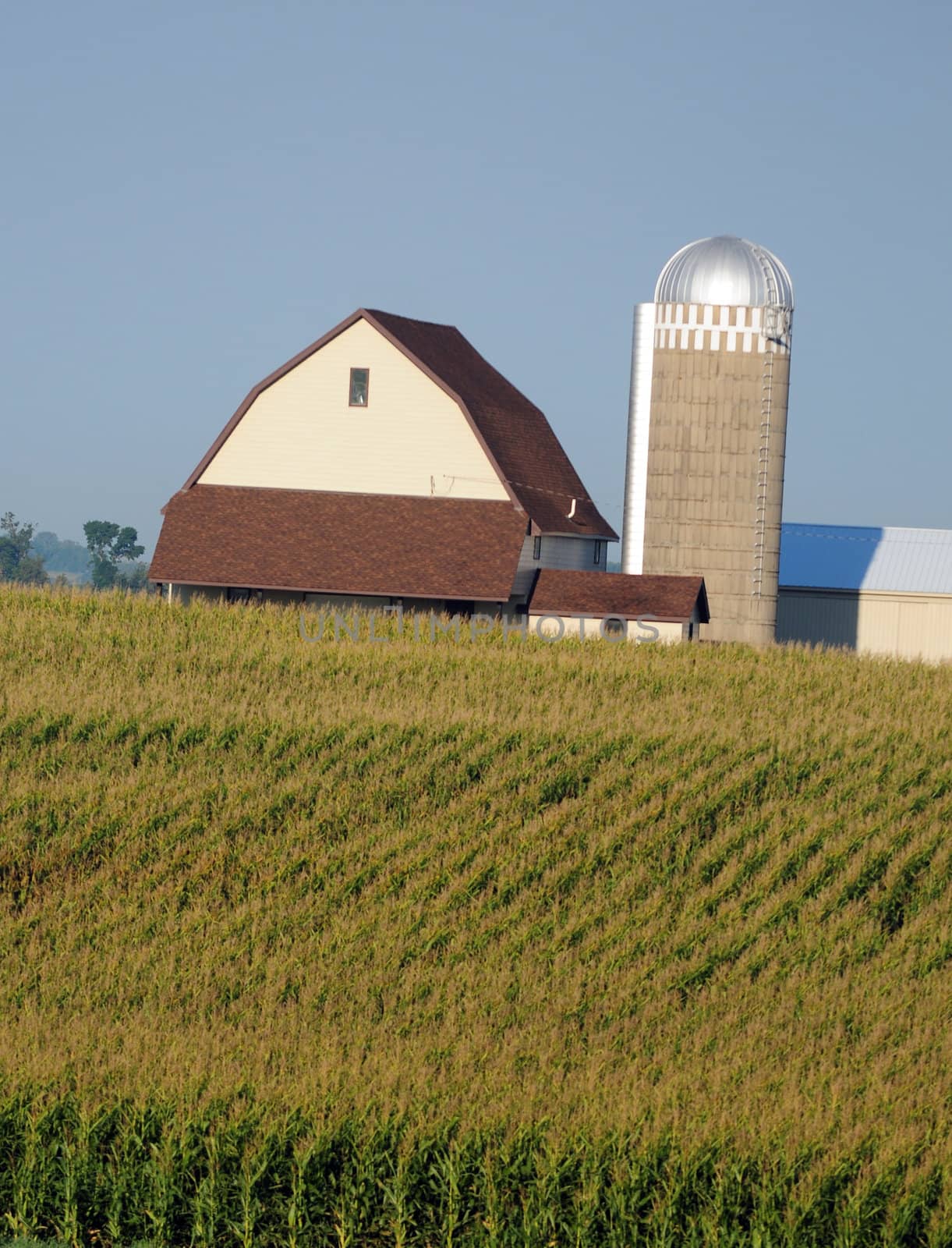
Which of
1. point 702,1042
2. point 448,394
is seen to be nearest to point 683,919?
point 702,1042

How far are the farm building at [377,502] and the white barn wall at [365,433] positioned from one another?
0.14 feet

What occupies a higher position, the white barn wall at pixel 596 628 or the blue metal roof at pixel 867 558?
the blue metal roof at pixel 867 558

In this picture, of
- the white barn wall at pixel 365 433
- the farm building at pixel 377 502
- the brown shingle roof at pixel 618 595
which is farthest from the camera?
the white barn wall at pixel 365 433

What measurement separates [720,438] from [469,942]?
25592mm

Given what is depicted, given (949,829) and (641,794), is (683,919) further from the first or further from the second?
(949,829)

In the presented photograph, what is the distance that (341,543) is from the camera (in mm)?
40031

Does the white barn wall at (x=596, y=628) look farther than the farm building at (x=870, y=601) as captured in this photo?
No

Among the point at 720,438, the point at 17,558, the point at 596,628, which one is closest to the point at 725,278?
the point at 720,438

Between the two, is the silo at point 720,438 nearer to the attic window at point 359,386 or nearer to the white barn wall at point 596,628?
the white barn wall at point 596,628

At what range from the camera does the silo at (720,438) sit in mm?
40812

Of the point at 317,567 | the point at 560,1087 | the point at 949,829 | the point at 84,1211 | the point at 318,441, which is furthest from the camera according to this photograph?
the point at 318,441

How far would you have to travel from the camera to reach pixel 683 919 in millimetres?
18359

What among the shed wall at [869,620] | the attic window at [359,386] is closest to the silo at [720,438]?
the attic window at [359,386]

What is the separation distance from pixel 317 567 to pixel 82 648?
31.4 feet
